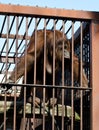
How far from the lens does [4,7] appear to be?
238 cm

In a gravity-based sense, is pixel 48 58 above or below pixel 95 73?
above

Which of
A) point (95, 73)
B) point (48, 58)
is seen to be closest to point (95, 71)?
point (95, 73)

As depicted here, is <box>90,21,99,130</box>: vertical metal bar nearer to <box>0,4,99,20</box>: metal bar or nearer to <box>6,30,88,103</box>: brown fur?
<box>0,4,99,20</box>: metal bar

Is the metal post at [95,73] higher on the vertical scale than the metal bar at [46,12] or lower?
lower

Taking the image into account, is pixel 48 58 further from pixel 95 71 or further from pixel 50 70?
pixel 95 71

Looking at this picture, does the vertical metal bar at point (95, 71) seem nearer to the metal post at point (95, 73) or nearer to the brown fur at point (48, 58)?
the metal post at point (95, 73)

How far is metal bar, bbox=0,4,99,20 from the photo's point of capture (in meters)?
2.39

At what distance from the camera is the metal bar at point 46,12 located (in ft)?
7.84

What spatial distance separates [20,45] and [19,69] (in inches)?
31.0

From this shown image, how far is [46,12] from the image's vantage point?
244cm

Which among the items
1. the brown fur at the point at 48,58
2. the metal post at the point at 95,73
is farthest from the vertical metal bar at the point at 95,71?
the brown fur at the point at 48,58

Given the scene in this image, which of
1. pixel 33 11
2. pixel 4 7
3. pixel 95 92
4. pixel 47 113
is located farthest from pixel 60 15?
pixel 47 113

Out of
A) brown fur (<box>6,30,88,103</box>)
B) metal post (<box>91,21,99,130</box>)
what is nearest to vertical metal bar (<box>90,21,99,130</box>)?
metal post (<box>91,21,99,130</box>)

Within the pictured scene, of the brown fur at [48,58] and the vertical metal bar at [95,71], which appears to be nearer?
the vertical metal bar at [95,71]
